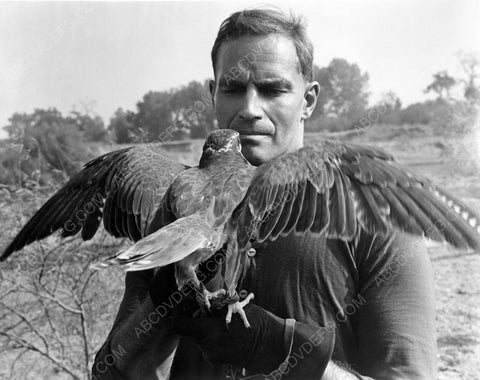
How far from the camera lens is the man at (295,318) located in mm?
1916

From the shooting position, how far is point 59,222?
2775mm

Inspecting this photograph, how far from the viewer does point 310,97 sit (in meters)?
2.60

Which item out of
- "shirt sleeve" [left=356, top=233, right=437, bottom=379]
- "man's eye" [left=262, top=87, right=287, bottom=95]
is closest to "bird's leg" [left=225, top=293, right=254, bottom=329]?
"shirt sleeve" [left=356, top=233, right=437, bottom=379]

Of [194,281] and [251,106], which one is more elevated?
[251,106]

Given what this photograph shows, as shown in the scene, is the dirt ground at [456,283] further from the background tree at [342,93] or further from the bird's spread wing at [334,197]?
the bird's spread wing at [334,197]

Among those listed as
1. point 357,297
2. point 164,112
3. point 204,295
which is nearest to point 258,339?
point 204,295

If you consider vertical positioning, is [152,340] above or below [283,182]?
below

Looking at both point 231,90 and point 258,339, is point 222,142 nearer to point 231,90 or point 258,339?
point 231,90

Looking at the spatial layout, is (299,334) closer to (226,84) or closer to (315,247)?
(315,247)

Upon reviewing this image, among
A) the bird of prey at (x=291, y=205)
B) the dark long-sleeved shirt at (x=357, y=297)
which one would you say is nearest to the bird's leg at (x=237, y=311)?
the bird of prey at (x=291, y=205)

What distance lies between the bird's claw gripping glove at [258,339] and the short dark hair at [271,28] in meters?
1.18

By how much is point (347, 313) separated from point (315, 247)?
28 centimetres

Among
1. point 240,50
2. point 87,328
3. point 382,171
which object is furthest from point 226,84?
point 87,328

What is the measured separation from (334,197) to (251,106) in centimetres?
59
